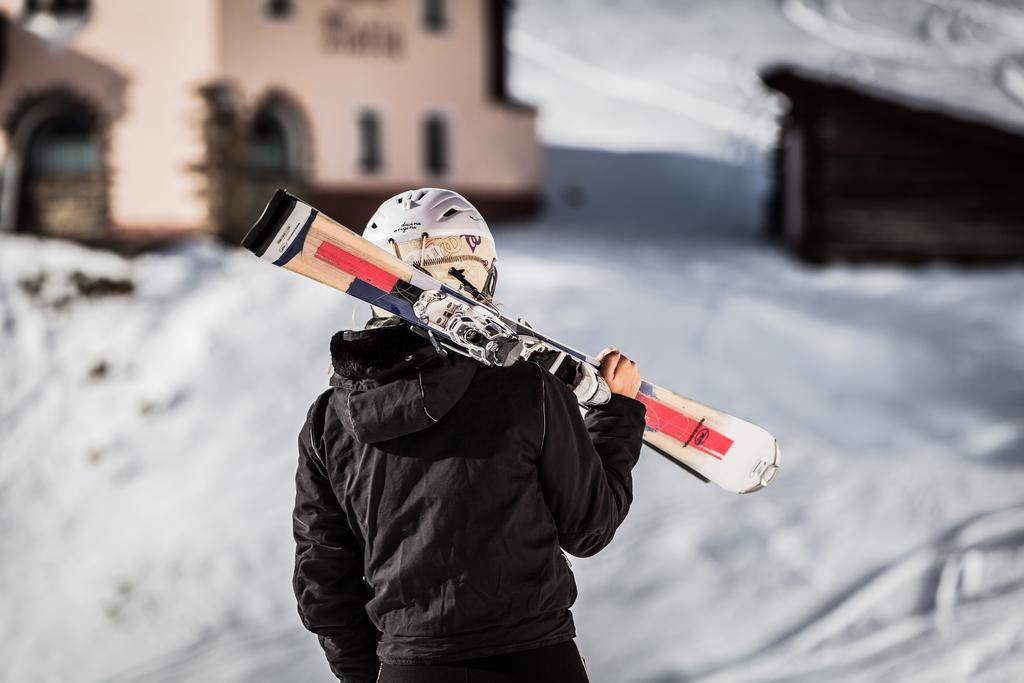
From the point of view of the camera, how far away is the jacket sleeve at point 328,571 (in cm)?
247

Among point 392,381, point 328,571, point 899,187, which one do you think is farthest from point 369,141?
point 392,381

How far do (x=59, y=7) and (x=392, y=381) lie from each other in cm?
1616

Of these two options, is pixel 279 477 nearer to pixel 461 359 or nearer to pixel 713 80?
pixel 461 359

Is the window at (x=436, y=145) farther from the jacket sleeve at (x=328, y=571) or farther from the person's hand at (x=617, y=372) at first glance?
the jacket sleeve at (x=328, y=571)

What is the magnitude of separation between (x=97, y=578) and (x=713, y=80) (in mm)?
33865

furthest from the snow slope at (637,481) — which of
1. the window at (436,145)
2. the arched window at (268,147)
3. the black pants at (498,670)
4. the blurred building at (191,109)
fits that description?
the window at (436,145)

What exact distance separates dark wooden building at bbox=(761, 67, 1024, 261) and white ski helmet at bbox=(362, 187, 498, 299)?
586 inches

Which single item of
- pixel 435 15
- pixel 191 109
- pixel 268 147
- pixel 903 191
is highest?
pixel 435 15

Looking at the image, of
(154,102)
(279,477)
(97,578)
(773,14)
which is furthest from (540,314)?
(773,14)

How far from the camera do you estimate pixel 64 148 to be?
16594 millimetres

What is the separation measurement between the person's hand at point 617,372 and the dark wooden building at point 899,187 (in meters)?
14.7

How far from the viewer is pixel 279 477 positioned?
8.83 meters

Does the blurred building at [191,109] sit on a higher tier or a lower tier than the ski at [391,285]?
lower

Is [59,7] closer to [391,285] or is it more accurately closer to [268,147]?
[268,147]
